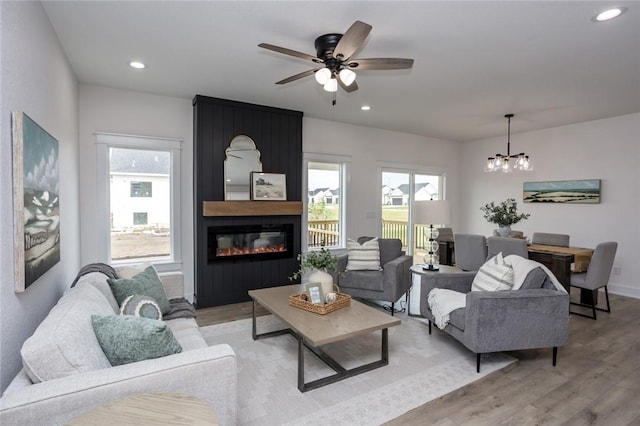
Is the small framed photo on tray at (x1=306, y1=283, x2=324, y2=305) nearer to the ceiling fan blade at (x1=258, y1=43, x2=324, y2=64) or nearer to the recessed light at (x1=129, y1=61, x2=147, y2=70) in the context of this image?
the ceiling fan blade at (x1=258, y1=43, x2=324, y2=64)

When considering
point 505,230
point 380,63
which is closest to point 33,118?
point 380,63

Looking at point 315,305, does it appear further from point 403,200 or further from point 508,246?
point 403,200

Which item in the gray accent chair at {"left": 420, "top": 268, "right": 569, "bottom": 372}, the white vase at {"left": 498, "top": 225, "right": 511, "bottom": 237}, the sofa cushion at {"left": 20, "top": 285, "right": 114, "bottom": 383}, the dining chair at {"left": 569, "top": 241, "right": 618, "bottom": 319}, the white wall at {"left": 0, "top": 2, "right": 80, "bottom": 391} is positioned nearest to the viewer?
the sofa cushion at {"left": 20, "top": 285, "right": 114, "bottom": 383}

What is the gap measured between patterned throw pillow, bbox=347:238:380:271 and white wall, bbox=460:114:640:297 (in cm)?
313

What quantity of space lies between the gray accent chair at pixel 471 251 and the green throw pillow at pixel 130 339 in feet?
13.5

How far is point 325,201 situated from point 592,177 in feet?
13.8

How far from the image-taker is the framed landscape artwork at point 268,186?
15.3 ft

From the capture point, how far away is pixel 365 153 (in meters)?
5.95

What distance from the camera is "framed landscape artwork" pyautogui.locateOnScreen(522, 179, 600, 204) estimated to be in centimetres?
521

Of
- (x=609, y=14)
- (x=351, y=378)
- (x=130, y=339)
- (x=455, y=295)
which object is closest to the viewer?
(x=130, y=339)

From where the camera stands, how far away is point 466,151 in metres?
7.10

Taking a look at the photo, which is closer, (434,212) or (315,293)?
(315,293)

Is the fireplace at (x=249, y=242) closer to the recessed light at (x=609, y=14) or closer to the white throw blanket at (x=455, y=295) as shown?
the white throw blanket at (x=455, y=295)

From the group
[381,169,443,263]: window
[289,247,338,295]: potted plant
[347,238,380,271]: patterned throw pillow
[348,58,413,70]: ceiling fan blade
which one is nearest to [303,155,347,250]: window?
[381,169,443,263]: window
